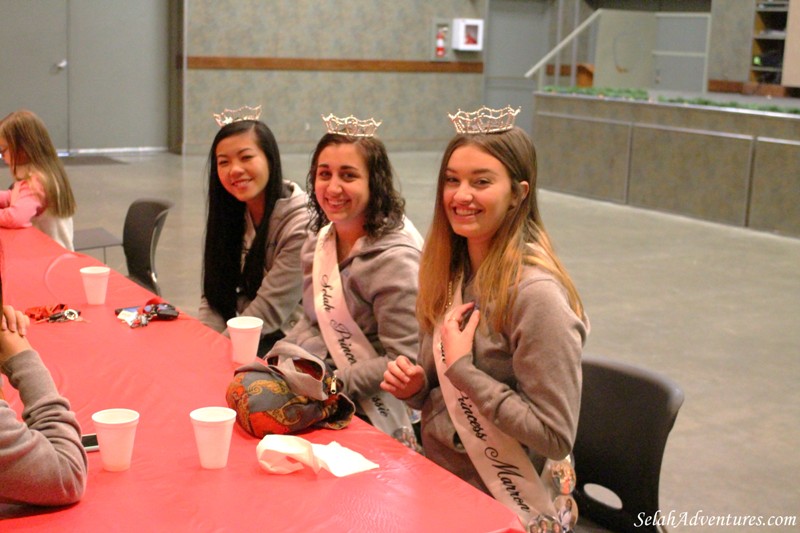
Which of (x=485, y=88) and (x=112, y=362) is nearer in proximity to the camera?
(x=112, y=362)

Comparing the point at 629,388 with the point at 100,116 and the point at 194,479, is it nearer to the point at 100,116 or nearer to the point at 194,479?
the point at 194,479

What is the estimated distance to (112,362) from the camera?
2.47 meters

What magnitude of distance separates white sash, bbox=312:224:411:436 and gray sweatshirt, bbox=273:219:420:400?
26mm

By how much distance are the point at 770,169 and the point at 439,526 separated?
292 inches

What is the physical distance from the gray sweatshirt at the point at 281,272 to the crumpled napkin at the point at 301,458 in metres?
1.42

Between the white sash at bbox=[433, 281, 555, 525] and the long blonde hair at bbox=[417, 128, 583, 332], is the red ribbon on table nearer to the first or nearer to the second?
the long blonde hair at bbox=[417, 128, 583, 332]

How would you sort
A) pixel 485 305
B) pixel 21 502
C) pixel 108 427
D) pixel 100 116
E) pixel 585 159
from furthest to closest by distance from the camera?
pixel 100 116 < pixel 585 159 < pixel 485 305 < pixel 108 427 < pixel 21 502

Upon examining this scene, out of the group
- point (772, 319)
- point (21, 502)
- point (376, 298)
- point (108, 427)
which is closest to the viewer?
point (21, 502)

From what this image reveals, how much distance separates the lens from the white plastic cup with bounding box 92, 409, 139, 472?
1770 mm

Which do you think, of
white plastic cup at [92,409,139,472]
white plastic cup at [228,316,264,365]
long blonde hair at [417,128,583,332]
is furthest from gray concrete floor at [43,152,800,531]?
white plastic cup at [92,409,139,472]

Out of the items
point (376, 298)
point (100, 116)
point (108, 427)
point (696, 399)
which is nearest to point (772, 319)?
point (696, 399)

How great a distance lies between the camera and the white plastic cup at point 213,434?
5.88 ft

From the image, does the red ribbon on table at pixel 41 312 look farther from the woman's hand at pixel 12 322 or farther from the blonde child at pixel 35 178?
the blonde child at pixel 35 178

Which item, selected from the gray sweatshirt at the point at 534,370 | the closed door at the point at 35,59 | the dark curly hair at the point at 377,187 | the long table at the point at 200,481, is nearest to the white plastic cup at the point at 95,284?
the long table at the point at 200,481
